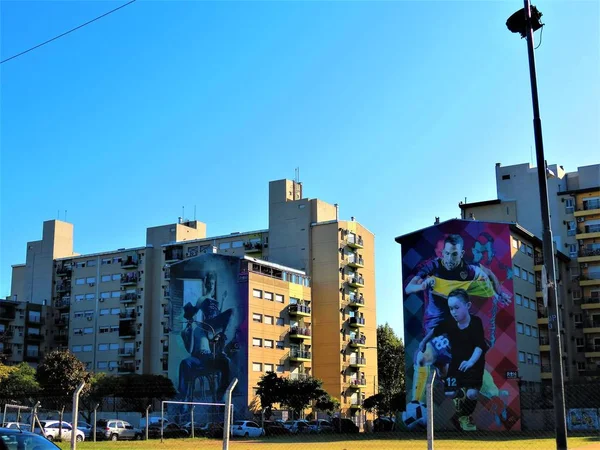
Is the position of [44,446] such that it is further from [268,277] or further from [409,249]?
[268,277]

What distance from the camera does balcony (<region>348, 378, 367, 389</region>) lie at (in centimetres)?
9712

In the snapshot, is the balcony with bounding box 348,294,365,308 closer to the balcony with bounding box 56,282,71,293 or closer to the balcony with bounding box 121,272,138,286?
the balcony with bounding box 121,272,138,286

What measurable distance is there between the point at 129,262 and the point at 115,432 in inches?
2099

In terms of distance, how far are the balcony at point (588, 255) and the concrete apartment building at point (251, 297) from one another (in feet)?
95.2

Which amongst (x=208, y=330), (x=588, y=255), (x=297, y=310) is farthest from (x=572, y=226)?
(x=208, y=330)

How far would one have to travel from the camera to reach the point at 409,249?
8138 centimetres

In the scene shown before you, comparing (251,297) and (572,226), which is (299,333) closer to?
(251,297)

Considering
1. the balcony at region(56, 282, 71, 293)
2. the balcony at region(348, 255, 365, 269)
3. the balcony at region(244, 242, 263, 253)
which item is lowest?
the balcony at region(56, 282, 71, 293)

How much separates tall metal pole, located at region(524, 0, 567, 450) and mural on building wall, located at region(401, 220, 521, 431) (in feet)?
197

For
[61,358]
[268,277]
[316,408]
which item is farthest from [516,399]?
[61,358]

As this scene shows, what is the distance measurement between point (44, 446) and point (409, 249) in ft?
228

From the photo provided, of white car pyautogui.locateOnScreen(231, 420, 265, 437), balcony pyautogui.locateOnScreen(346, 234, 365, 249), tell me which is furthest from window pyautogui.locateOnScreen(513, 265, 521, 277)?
white car pyautogui.locateOnScreen(231, 420, 265, 437)

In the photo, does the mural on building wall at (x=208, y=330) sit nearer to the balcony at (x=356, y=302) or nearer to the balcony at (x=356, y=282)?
the balcony at (x=356, y=302)

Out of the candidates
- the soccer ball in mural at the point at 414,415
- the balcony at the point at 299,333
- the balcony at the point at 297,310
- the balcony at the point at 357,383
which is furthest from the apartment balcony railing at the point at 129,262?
the soccer ball in mural at the point at 414,415
